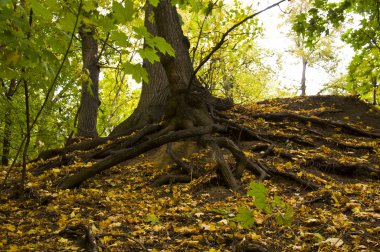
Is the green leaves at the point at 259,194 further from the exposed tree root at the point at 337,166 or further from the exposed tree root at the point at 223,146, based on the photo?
the exposed tree root at the point at 337,166

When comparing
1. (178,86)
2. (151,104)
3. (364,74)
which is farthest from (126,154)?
(364,74)

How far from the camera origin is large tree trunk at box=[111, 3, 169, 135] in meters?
7.44

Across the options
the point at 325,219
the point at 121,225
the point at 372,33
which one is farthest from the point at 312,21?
the point at 121,225

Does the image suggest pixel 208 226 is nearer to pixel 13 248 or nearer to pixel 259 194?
pixel 259 194

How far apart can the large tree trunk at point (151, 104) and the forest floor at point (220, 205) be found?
4.88 feet

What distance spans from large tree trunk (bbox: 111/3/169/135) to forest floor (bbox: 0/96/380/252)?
1.49 meters

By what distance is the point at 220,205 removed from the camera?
3.83m

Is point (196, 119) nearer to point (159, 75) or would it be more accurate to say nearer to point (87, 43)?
point (159, 75)

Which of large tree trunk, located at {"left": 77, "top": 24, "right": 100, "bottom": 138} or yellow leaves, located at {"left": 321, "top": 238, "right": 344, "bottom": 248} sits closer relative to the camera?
A: yellow leaves, located at {"left": 321, "top": 238, "right": 344, "bottom": 248}

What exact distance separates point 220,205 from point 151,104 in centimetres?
436

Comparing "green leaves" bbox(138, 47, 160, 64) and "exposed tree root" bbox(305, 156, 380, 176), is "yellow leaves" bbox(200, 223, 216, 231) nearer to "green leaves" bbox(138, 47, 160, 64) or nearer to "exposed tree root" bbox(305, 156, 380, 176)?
"green leaves" bbox(138, 47, 160, 64)

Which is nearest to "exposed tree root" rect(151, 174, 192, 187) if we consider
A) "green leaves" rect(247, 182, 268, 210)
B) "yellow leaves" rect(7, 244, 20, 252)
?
"yellow leaves" rect(7, 244, 20, 252)

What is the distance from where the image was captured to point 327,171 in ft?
16.9

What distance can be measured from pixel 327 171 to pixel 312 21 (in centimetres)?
298
